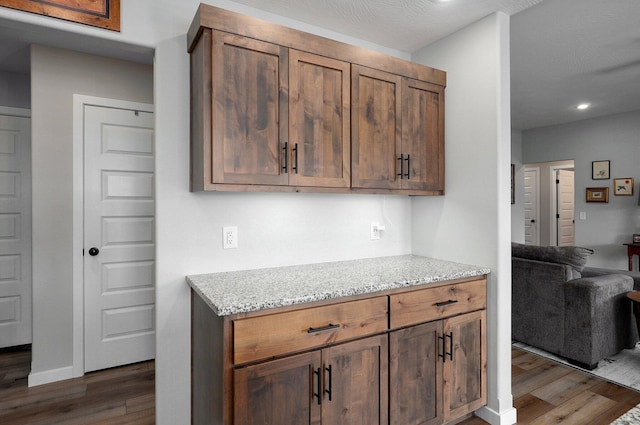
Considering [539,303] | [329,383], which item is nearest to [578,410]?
[539,303]

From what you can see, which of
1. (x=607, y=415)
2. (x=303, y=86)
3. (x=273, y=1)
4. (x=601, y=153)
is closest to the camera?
(x=303, y=86)

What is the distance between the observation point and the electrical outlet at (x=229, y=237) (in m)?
2.09

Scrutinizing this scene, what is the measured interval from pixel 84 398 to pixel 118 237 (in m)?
1.20

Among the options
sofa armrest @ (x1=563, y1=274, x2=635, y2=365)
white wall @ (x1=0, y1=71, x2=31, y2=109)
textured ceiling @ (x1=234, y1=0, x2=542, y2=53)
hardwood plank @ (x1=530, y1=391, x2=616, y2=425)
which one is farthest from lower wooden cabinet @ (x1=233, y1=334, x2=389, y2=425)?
white wall @ (x1=0, y1=71, x2=31, y2=109)

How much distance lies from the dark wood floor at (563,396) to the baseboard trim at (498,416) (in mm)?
34

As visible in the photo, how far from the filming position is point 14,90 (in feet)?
11.5

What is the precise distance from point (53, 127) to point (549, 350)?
4.40 metres

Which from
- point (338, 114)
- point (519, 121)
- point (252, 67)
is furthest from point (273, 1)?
point (519, 121)

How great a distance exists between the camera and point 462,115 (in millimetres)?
2430

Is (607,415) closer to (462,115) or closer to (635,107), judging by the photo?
(462,115)

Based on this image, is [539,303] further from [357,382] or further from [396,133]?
[357,382]

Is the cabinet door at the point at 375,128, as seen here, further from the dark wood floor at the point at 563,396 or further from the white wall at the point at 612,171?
the white wall at the point at 612,171

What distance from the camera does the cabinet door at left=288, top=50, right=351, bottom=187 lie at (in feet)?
6.41

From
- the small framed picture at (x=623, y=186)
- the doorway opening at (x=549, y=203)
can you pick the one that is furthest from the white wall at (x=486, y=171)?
the doorway opening at (x=549, y=203)
